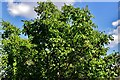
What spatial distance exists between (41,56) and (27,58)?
6.51 feet

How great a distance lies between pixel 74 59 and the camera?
88.5 ft

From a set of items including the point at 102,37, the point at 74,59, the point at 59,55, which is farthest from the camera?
the point at 102,37

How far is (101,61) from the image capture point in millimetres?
26422

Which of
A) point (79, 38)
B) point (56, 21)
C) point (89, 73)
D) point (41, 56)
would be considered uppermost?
point (56, 21)

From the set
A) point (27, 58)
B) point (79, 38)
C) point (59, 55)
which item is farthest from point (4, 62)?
point (79, 38)

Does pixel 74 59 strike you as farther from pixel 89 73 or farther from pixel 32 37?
pixel 32 37

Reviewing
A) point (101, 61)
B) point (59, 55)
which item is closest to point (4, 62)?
point (59, 55)

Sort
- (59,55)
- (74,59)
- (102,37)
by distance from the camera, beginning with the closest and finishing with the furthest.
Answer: (59,55), (74,59), (102,37)

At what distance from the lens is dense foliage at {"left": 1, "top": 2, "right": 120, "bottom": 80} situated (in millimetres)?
25859

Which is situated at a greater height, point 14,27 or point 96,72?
point 14,27

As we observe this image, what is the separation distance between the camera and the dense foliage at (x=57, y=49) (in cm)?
2586

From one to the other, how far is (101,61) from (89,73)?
186 cm

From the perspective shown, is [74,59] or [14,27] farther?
[14,27]

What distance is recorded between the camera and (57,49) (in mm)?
25406
